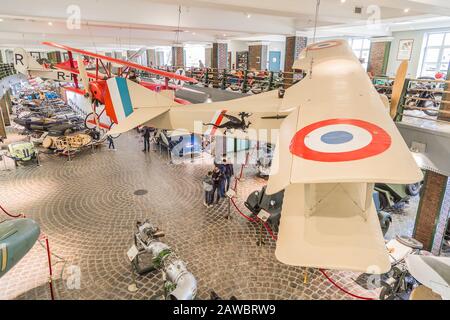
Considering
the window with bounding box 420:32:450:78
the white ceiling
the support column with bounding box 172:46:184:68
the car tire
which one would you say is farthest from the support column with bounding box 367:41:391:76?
the support column with bounding box 172:46:184:68

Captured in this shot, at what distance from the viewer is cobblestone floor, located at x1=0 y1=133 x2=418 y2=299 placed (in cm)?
535

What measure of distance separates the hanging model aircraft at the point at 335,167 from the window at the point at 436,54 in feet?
53.2

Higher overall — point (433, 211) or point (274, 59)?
point (274, 59)

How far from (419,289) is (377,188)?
5.61 m

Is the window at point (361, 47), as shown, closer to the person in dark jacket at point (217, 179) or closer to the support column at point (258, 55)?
the support column at point (258, 55)

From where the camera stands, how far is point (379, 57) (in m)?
17.8

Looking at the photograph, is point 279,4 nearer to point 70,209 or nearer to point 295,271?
point 295,271

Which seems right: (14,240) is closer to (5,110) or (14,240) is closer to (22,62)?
(22,62)

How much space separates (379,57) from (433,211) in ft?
46.7

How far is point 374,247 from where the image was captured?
7.51 feet

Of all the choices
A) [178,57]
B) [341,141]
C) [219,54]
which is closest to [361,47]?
[219,54]

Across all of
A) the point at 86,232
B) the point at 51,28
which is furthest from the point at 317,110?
the point at 51,28

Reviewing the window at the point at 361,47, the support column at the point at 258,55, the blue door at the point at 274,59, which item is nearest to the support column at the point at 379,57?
the window at the point at 361,47

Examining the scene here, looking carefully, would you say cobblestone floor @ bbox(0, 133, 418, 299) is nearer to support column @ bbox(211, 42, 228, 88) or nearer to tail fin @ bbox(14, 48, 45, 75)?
tail fin @ bbox(14, 48, 45, 75)
